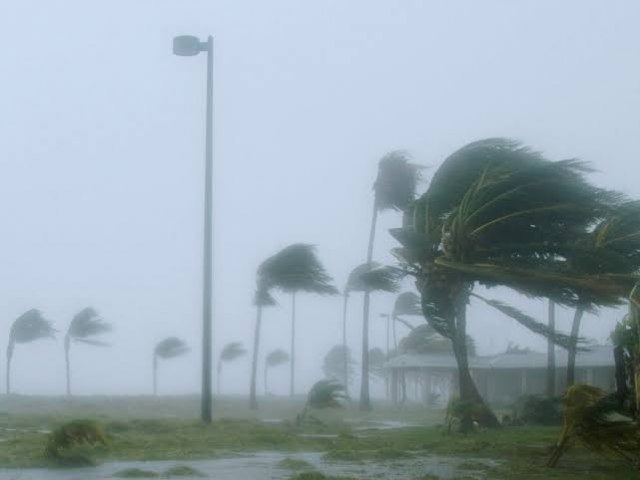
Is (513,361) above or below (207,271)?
below

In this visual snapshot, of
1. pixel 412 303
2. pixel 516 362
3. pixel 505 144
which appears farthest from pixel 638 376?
pixel 412 303

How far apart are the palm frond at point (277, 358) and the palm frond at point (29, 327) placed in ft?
119

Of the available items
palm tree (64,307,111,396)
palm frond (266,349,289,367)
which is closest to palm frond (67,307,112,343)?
palm tree (64,307,111,396)

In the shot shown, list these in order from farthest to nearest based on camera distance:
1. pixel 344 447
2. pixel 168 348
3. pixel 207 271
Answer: pixel 168 348 → pixel 207 271 → pixel 344 447

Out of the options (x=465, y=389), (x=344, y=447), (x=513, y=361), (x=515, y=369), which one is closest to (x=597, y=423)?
(x=344, y=447)

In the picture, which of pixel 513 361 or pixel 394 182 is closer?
pixel 394 182

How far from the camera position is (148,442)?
15.3m

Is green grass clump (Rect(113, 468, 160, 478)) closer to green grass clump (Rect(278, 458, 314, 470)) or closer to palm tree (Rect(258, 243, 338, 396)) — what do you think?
green grass clump (Rect(278, 458, 314, 470))

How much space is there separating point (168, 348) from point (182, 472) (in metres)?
62.8

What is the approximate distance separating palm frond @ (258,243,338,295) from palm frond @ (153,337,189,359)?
38.9 meters

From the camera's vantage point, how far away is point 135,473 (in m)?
10.5

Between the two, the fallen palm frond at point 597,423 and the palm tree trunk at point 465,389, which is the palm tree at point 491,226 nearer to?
the palm tree trunk at point 465,389

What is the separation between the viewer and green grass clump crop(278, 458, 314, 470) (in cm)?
1151

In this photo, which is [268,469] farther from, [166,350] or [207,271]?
[166,350]
